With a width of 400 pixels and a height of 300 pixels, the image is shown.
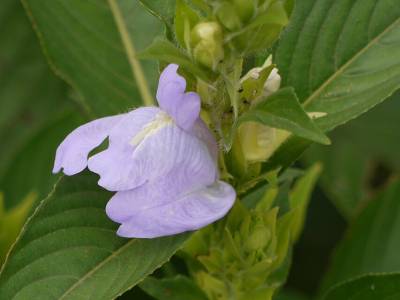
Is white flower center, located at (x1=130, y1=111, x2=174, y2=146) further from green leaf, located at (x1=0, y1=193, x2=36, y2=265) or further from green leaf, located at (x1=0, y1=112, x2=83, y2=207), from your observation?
green leaf, located at (x1=0, y1=112, x2=83, y2=207)

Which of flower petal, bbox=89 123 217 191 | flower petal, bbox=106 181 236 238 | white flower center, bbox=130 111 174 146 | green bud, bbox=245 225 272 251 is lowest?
green bud, bbox=245 225 272 251

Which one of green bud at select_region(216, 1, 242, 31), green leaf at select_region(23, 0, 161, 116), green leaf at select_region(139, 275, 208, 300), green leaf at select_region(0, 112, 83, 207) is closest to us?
green bud at select_region(216, 1, 242, 31)

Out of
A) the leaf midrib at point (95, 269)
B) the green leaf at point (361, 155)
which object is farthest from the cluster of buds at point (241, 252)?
the green leaf at point (361, 155)

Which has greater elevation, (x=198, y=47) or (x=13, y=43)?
(x=198, y=47)

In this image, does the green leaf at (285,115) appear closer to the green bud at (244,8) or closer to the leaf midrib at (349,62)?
the green bud at (244,8)

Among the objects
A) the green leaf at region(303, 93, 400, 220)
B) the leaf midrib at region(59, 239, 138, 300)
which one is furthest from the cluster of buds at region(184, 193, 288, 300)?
the green leaf at region(303, 93, 400, 220)

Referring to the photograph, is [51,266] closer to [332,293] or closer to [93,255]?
[93,255]

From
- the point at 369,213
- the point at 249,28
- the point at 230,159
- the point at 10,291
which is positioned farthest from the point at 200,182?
the point at 369,213
